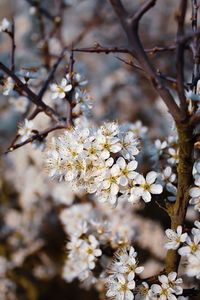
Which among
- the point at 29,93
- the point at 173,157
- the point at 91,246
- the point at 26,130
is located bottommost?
the point at 91,246

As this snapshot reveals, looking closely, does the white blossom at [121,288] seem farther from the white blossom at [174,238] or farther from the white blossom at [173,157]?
the white blossom at [173,157]

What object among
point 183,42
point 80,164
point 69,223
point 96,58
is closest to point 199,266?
point 80,164

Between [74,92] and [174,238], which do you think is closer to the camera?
[174,238]

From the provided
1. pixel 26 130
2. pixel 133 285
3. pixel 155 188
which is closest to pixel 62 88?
pixel 26 130

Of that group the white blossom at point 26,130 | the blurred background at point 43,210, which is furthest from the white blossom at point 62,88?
the blurred background at point 43,210

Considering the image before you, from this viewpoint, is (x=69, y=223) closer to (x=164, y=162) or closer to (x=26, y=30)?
(x=164, y=162)

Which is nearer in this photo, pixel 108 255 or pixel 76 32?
pixel 108 255

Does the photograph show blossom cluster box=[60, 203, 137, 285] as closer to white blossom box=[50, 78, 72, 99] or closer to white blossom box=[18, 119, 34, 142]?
white blossom box=[18, 119, 34, 142]

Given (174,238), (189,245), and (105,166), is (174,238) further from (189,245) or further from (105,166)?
(105,166)
